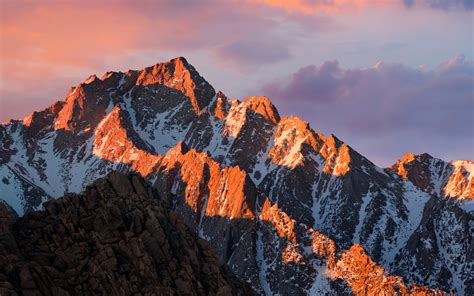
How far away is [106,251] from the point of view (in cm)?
14312

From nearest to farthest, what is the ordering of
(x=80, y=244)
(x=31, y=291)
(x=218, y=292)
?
(x=31, y=291) < (x=80, y=244) < (x=218, y=292)

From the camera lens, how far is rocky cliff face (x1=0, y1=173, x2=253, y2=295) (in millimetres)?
134625

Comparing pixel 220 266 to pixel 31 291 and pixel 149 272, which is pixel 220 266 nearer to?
pixel 149 272

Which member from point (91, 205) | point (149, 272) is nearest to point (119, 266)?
point (149, 272)

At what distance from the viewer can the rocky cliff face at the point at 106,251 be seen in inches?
5300

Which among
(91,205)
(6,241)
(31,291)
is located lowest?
(31,291)

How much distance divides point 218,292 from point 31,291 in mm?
32873

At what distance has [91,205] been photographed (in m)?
154

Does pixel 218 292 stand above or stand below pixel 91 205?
below

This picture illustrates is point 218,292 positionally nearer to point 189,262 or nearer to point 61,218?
point 189,262

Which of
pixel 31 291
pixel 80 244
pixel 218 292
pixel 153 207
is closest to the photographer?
pixel 31 291

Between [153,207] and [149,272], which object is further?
[153,207]

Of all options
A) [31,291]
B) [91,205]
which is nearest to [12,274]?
[31,291]

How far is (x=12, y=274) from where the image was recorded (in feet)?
428
